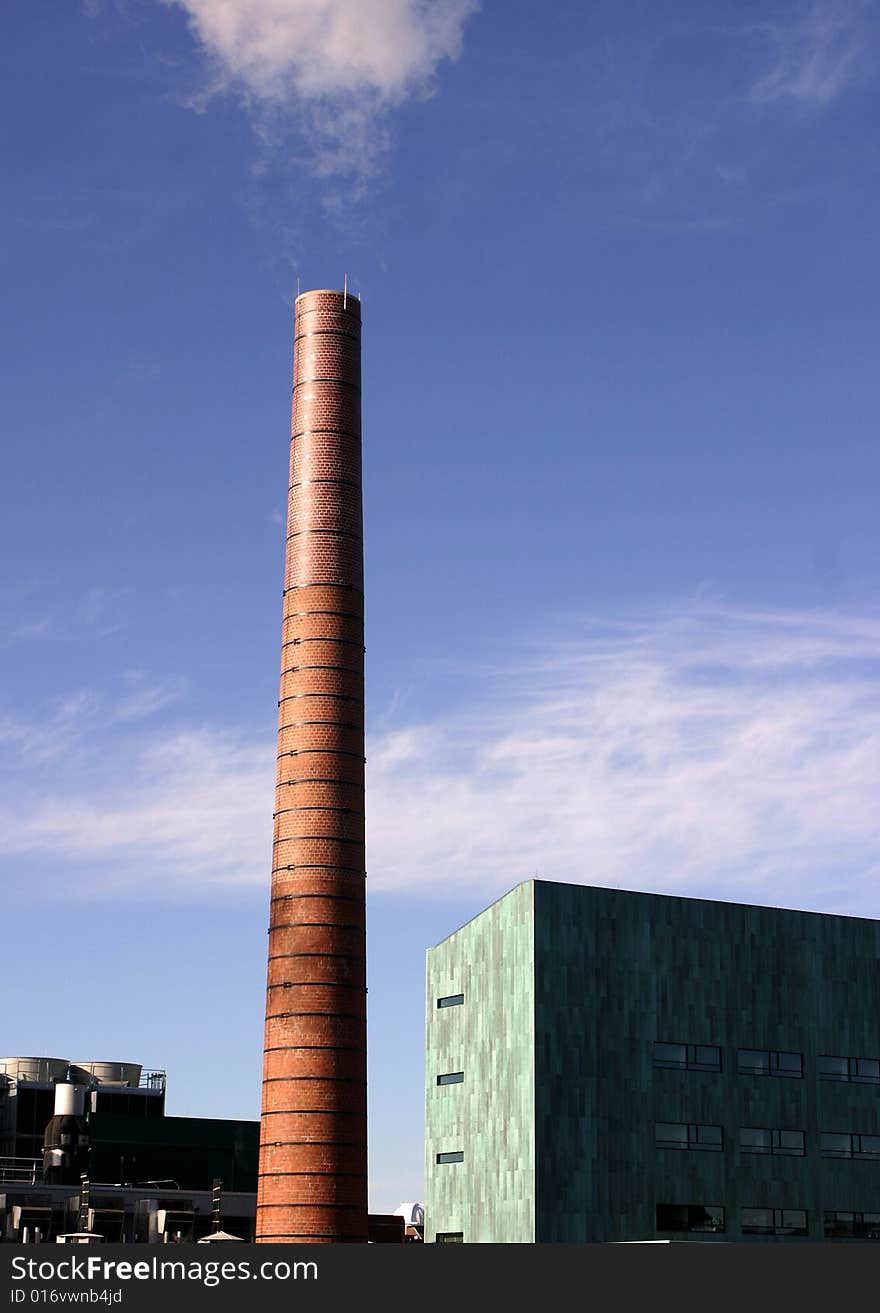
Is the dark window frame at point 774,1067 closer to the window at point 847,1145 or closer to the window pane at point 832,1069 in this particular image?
the window pane at point 832,1069

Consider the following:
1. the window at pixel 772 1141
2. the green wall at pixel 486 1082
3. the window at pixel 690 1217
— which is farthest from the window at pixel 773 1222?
the green wall at pixel 486 1082

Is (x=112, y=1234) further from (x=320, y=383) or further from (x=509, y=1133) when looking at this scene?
(x=320, y=383)

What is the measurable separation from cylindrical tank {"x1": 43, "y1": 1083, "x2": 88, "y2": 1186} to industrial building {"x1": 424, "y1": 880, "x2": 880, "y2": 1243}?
21.4m

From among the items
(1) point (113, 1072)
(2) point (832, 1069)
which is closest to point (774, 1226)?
(2) point (832, 1069)

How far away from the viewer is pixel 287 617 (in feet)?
154

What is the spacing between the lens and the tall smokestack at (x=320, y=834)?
42719 mm

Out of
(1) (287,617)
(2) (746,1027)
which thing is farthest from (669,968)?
(1) (287,617)

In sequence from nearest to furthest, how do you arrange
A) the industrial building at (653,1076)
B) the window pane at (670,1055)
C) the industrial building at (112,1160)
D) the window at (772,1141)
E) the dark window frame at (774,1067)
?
1. the industrial building at (653,1076)
2. the window pane at (670,1055)
3. the window at (772,1141)
4. the dark window frame at (774,1067)
5. the industrial building at (112,1160)

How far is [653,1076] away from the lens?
43.2 meters

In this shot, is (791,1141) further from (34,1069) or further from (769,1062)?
(34,1069)

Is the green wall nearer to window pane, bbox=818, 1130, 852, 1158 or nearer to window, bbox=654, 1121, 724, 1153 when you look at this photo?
window, bbox=654, 1121, 724, 1153

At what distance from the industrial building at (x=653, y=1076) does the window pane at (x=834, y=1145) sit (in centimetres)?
4

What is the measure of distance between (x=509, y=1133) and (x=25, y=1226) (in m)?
19.4

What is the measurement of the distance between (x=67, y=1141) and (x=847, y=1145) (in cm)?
3139
